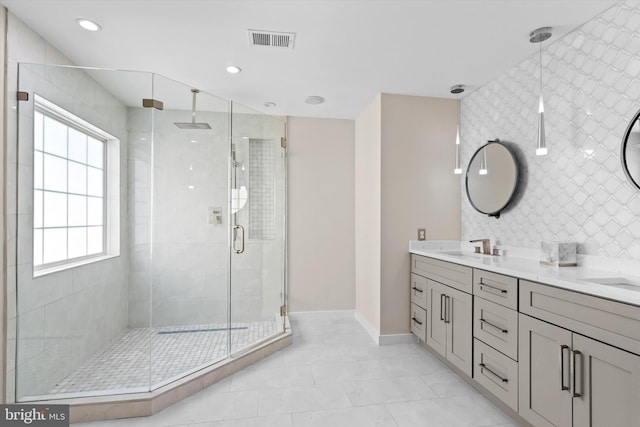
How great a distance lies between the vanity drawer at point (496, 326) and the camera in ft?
6.33

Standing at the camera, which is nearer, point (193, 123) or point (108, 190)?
point (108, 190)

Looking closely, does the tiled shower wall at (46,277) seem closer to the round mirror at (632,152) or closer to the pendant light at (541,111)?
the pendant light at (541,111)

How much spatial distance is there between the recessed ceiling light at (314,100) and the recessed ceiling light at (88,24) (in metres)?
1.84

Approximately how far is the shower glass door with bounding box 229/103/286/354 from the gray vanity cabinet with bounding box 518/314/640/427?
2.08m

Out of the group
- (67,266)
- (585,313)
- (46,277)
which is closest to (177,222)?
(67,266)

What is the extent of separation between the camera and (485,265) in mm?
2184

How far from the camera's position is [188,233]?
8.54ft

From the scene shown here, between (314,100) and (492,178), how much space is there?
190 centimetres

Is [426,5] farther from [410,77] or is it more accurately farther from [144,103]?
[144,103]

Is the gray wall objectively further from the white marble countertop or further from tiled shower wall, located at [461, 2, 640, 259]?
tiled shower wall, located at [461, 2, 640, 259]

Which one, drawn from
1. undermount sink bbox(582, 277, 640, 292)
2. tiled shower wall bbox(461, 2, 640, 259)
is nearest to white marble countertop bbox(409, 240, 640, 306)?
undermount sink bbox(582, 277, 640, 292)

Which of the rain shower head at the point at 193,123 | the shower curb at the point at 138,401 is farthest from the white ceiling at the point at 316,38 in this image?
the shower curb at the point at 138,401

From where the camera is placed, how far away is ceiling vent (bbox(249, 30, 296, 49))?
2.21 m

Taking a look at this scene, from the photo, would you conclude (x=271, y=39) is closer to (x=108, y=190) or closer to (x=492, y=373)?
(x=108, y=190)
